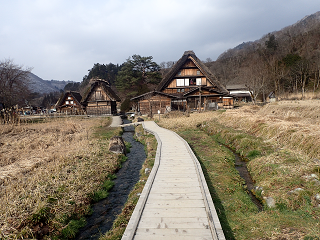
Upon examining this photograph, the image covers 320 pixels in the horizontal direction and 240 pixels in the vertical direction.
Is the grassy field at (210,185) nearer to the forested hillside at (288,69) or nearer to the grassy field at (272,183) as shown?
the grassy field at (272,183)

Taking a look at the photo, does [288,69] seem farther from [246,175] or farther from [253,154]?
[246,175]

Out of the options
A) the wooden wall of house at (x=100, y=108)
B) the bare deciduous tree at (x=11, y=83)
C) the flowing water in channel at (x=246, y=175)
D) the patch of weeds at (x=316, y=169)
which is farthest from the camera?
the wooden wall of house at (x=100, y=108)

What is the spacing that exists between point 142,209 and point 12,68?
33262 mm

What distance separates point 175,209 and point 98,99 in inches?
1426

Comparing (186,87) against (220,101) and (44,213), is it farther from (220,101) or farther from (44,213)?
(44,213)

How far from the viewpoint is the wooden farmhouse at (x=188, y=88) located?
29141mm

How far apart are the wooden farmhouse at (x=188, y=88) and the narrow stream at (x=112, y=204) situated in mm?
20452

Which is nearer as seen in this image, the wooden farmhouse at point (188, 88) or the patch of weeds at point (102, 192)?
the patch of weeds at point (102, 192)

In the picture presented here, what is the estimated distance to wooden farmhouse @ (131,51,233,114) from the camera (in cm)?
2914

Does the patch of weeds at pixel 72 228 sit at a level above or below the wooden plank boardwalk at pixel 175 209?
below

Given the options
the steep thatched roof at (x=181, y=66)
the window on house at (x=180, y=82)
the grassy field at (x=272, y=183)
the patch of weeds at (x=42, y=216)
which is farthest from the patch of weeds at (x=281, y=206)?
the window on house at (x=180, y=82)

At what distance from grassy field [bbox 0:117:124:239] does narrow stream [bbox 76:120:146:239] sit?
0.82 feet

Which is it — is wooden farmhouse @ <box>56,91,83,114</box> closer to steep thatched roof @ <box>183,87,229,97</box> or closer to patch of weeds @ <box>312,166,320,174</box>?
steep thatched roof @ <box>183,87,229,97</box>

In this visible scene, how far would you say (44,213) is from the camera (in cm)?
484
